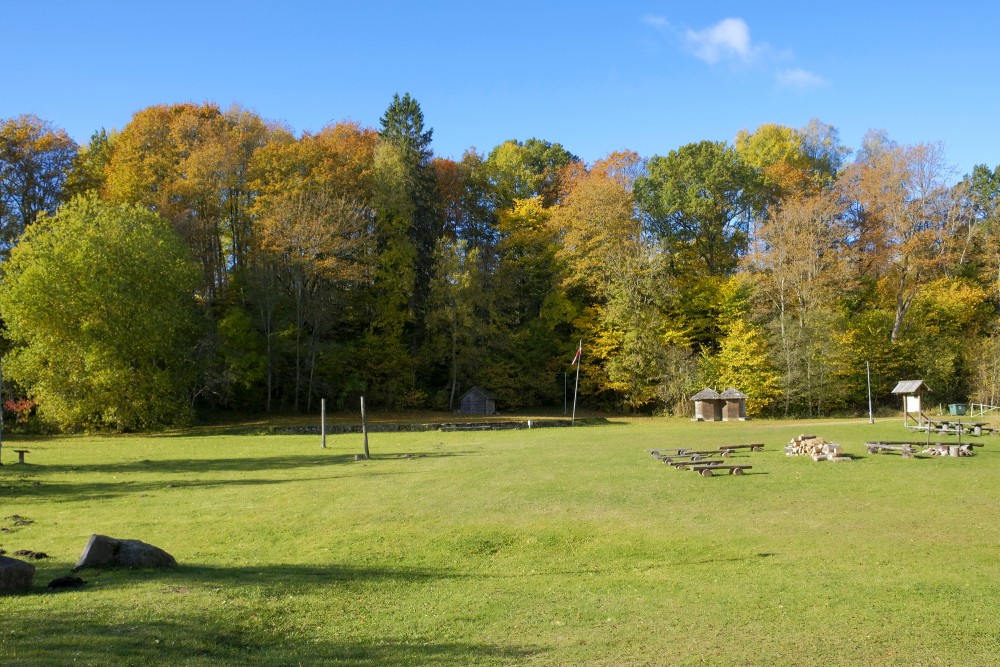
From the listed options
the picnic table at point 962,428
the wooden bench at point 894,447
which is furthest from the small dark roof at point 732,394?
the wooden bench at point 894,447

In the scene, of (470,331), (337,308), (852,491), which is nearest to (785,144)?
(470,331)

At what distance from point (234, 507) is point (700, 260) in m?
54.0

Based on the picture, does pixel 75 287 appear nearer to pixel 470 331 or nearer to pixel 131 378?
pixel 131 378

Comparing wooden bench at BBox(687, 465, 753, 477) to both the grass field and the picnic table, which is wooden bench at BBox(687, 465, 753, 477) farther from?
the picnic table

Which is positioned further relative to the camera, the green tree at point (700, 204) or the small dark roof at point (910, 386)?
the green tree at point (700, 204)

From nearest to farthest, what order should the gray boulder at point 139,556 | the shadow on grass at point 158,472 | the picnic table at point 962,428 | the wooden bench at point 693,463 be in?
1. the gray boulder at point 139,556
2. the shadow on grass at point 158,472
3. the wooden bench at point 693,463
4. the picnic table at point 962,428

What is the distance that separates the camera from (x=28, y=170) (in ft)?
170

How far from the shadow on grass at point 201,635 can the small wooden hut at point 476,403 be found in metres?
48.0

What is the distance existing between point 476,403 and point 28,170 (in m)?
37.0

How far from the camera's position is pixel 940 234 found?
198ft

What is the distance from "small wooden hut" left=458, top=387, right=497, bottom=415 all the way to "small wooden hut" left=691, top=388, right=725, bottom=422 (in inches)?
640

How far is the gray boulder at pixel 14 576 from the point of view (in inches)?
362

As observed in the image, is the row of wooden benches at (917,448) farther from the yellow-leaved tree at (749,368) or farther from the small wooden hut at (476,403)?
the small wooden hut at (476,403)

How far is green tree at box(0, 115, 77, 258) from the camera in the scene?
5059 centimetres
